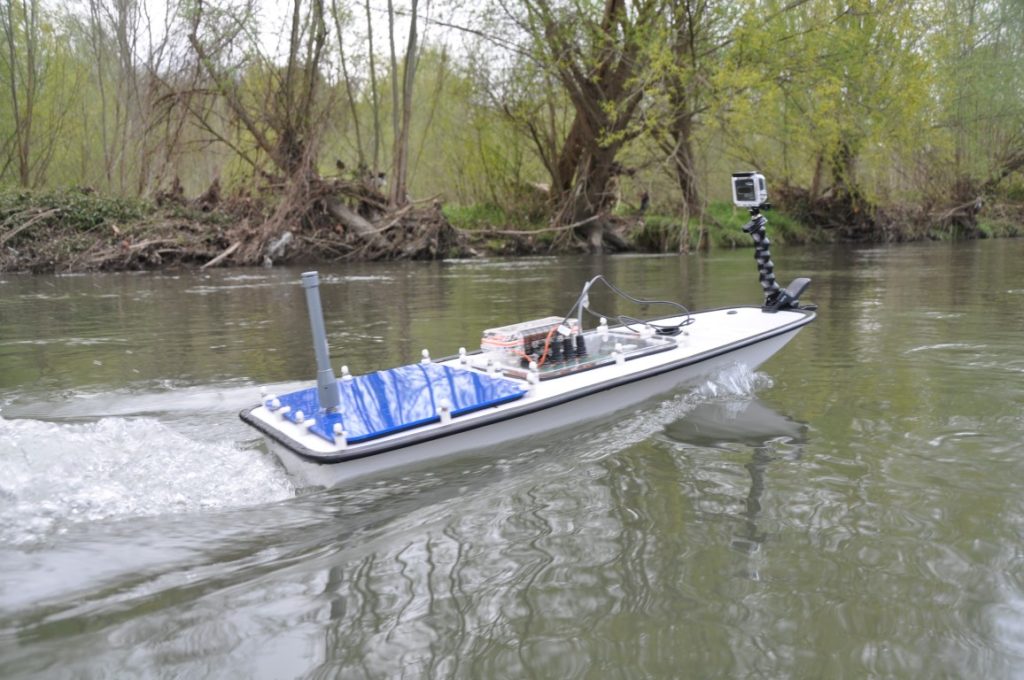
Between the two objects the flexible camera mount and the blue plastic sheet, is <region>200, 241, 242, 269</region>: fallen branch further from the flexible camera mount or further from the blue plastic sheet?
the blue plastic sheet

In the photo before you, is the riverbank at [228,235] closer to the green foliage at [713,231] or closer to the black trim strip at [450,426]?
the green foliage at [713,231]

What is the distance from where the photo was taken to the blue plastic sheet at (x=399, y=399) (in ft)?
14.8

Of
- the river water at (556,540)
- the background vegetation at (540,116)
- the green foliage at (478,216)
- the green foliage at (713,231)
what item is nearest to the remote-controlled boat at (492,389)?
the river water at (556,540)

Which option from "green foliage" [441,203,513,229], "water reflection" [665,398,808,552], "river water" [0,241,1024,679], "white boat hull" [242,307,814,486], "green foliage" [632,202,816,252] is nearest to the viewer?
"river water" [0,241,1024,679]

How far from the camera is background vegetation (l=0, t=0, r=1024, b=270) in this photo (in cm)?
2025

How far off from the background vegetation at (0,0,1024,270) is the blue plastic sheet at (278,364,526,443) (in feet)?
51.7

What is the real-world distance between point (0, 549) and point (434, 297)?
33.1 feet

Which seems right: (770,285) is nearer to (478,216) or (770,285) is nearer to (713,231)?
(713,231)

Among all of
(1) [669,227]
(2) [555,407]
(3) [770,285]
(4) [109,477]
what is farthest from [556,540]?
(1) [669,227]

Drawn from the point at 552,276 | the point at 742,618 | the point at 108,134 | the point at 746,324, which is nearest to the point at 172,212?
the point at 108,134

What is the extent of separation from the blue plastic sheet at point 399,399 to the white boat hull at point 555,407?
0.06 metres

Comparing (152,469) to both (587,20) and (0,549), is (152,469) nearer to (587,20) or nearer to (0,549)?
(0,549)

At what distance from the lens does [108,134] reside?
2902cm

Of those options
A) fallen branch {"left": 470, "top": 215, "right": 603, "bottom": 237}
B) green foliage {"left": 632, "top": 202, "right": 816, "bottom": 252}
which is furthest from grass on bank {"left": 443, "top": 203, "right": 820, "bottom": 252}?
fallen branch {"left": 470, "top": 215, "right": 603, "bottom": 237}
